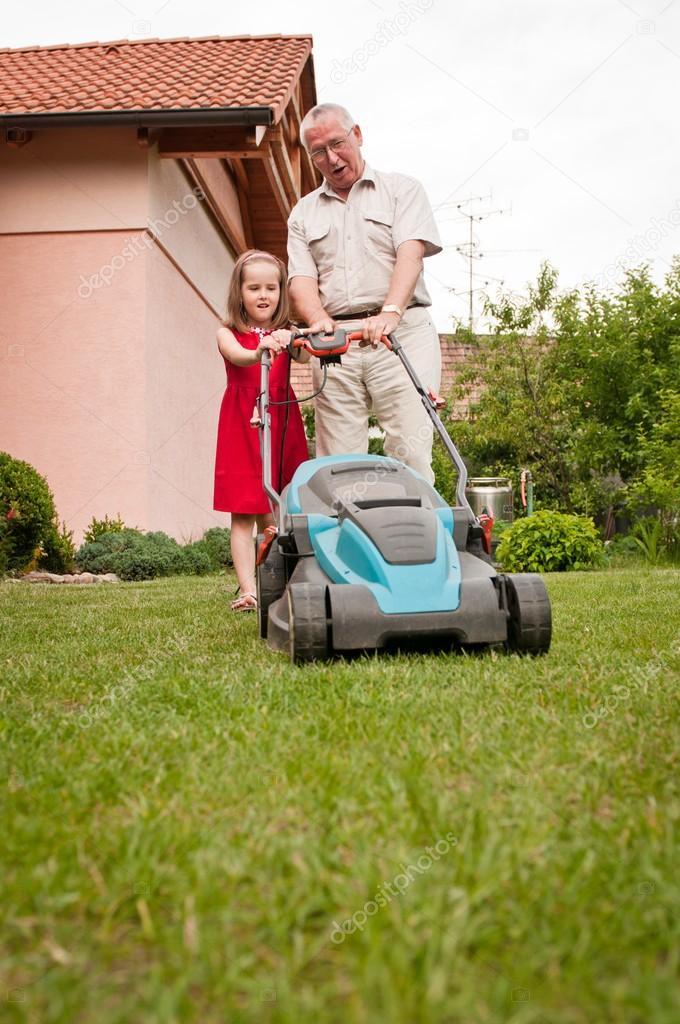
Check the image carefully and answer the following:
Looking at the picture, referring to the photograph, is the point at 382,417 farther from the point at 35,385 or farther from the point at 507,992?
the point at 35,385

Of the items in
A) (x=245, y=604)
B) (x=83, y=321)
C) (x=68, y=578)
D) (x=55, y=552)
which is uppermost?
(x=83, y=321)

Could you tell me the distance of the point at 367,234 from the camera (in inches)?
177

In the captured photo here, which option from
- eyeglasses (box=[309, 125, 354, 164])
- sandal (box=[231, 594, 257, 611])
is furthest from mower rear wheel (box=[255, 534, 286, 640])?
eyeglasses (box=[309, 125, 354, 164])

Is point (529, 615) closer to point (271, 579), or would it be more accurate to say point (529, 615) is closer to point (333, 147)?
point (271, 579)

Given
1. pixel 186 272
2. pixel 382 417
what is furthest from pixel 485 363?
pixel 382 417

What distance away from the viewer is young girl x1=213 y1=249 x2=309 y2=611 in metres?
4.90

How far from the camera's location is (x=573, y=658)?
9.91 ft

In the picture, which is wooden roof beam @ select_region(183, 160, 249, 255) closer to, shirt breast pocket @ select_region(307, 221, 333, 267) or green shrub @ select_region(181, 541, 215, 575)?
green shrub @ select_region(181, 541, 215, 575)

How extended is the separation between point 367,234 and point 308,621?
2.33m

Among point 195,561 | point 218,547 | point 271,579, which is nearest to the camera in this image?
point 271,579

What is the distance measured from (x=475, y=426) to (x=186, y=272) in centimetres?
551

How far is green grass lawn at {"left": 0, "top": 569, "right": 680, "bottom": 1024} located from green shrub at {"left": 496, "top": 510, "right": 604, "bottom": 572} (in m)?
7.42

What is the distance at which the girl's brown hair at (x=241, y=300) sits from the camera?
490 cm

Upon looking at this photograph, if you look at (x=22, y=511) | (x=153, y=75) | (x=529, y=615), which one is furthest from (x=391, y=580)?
(x=153, y=75)
